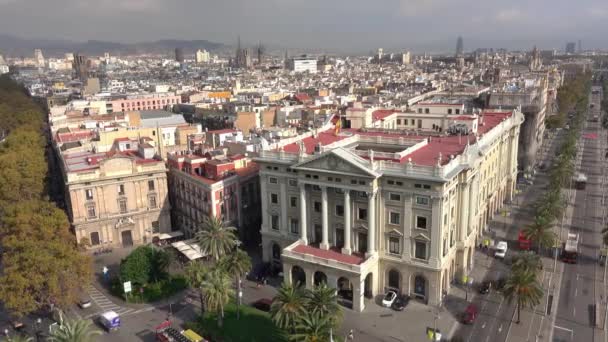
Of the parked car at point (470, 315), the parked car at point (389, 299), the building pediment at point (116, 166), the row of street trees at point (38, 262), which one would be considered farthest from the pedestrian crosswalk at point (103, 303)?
the parked car at point (470, 315)

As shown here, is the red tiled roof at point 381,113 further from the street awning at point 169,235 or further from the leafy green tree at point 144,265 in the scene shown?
the leafy green tree at point 144,265

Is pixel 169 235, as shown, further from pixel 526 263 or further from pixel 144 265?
pixel 526 263

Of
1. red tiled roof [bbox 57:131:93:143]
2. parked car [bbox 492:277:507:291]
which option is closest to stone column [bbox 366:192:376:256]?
parked car [bbox 492:277:507:291]

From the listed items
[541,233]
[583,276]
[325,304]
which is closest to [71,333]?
[325,304]

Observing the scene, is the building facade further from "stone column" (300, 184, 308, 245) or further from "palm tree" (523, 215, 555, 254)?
"palm tree" (523, 215, 555, 254)

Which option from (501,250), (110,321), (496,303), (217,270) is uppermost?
(217,270)

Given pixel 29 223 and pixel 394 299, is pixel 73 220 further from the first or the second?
pixel 394 299
